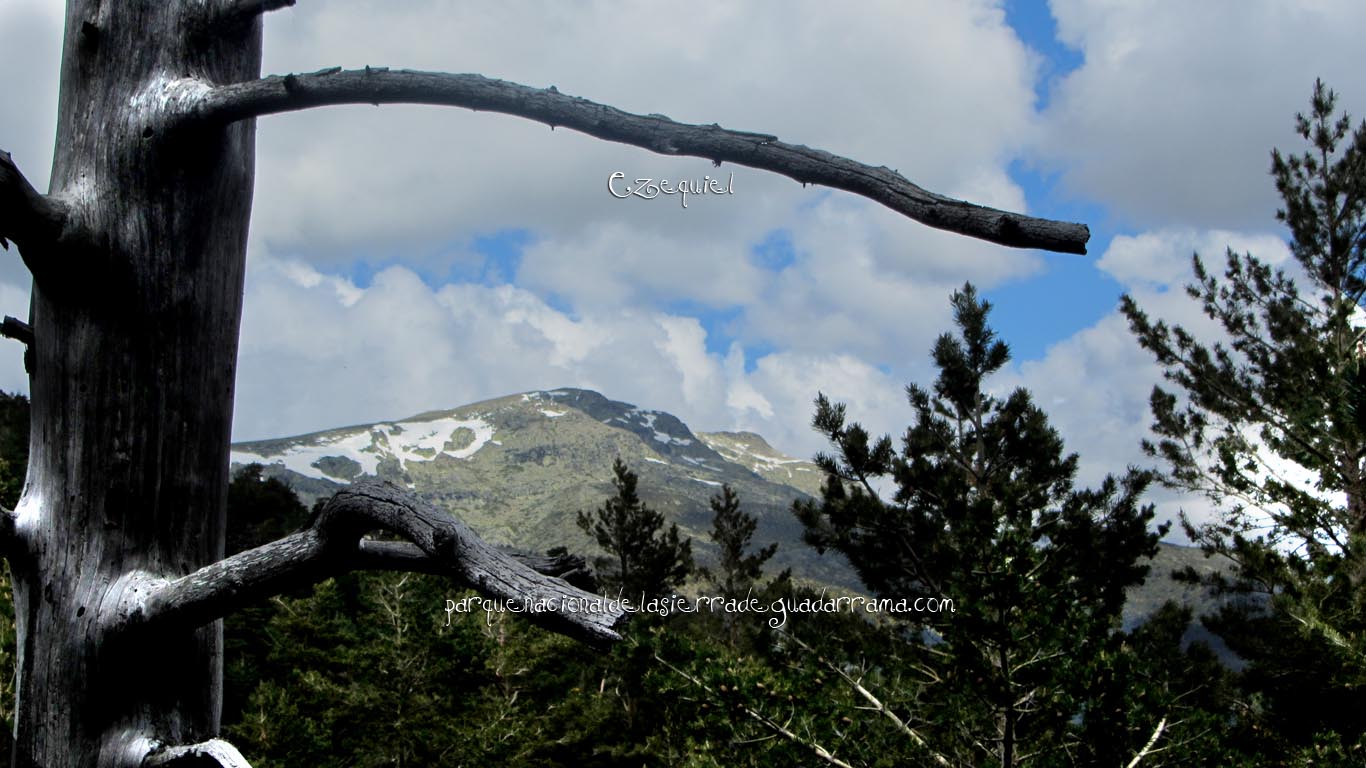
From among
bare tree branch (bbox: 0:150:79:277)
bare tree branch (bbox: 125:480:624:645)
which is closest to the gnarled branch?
bare tree branch (bbox: 0:150:79:277)

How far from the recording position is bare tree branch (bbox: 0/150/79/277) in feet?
5.43

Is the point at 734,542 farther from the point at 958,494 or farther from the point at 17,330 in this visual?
the point at 17,330

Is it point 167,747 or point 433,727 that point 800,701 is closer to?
point 167,747

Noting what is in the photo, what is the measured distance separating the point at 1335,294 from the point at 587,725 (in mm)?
12697

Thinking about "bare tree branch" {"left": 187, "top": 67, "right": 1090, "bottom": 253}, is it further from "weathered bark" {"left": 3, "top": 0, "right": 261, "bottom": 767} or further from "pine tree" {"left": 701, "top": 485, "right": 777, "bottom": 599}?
"pine tree" {"left": 701, "top": 485, "right": 777, "bottom": 599}

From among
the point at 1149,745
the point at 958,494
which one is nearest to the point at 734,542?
the point at 958,494

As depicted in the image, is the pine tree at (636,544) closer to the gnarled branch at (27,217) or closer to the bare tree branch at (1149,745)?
the bare tree branch at (1149,745)

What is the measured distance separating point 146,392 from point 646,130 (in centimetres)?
106

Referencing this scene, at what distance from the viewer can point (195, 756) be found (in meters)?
A: 1.72

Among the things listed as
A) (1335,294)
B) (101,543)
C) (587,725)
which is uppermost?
(1335,294)

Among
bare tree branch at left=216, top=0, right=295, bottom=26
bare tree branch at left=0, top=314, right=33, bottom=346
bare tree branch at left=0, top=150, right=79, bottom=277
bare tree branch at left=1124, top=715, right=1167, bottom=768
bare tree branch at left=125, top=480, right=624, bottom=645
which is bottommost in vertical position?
bare tree branch at left=1124, top=715, right=1167, bottom=768

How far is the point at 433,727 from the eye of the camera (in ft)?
41.0

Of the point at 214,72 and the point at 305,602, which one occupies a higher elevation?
the point at 214,72

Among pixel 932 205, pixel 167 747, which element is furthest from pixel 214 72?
pixel 932 205
